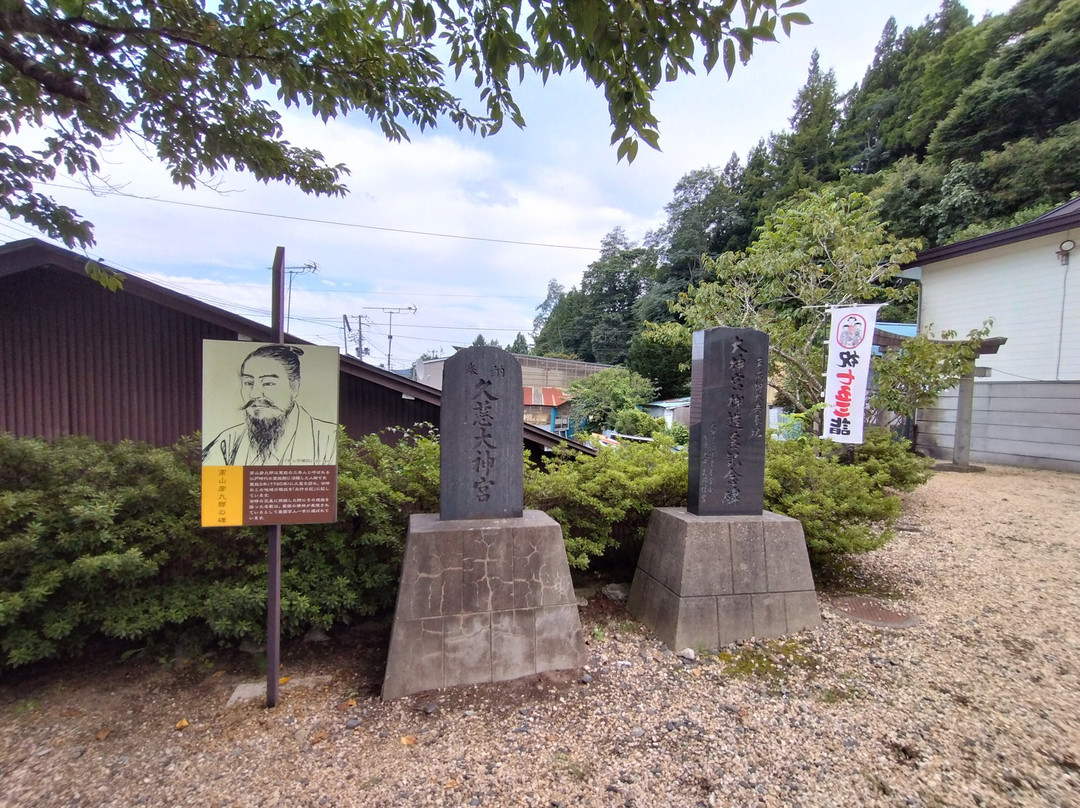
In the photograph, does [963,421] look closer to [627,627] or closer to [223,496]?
[627,627]

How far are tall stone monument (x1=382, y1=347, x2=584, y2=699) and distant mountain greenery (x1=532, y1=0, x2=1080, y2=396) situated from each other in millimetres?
9330

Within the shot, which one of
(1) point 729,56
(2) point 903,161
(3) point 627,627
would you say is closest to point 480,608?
(3) point 627,627

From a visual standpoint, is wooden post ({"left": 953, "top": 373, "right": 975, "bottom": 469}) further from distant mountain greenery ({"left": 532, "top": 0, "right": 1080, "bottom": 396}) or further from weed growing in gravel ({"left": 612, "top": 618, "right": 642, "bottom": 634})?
weed growing in gravel ({"left": 612, "top": 618, "right": 642, "bottom": 634})

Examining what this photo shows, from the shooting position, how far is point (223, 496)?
99.3 inches

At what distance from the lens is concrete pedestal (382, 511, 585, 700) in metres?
2.80

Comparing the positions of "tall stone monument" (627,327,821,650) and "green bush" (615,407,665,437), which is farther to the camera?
"green bush" (615,407,665,437)

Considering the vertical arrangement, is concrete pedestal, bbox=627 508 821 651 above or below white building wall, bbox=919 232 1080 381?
below

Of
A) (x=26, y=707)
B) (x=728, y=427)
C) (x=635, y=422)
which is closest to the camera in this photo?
(x=26, y=707)

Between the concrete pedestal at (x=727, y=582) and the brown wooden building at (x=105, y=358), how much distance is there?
2.89 meters

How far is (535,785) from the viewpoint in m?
2.12

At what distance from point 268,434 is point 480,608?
1590 millimetres

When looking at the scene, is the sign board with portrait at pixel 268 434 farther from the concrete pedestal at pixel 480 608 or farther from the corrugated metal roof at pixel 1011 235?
the corrugated metal roof at pixel 1011 235

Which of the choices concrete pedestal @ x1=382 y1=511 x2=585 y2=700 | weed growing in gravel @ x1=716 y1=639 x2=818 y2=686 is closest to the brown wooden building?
concrete pedestal @ x1=382 y1=511 x2=585 y2=700

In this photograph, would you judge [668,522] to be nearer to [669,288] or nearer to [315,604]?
[315,604]
